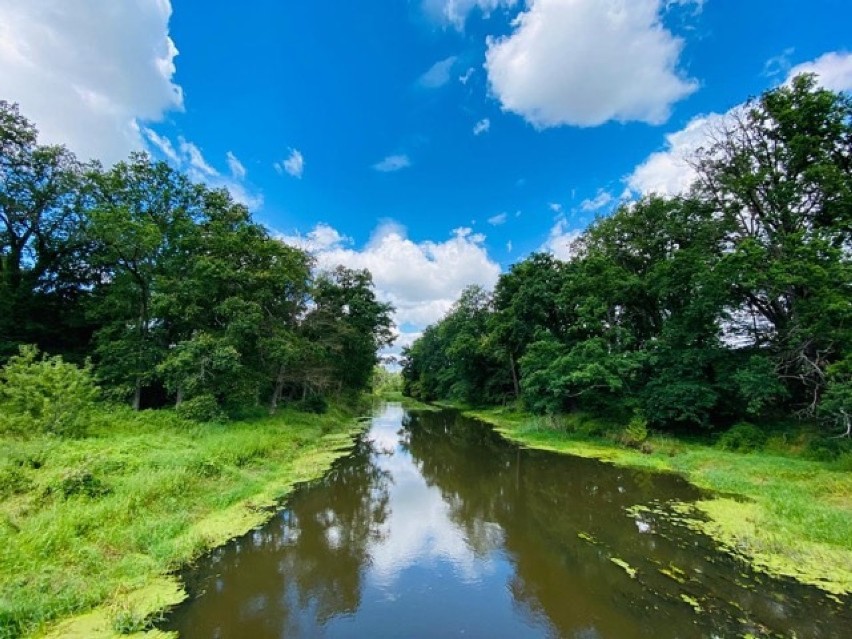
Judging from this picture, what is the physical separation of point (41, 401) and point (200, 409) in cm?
615

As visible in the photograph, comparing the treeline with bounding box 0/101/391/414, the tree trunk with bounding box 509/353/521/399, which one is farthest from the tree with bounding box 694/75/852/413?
the treeline with bounding box 0/101/391/414

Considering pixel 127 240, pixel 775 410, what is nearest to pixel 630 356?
pixel 775 410

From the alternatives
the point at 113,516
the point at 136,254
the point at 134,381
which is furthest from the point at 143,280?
the point at 113,516

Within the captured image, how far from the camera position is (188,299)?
19.8 meters

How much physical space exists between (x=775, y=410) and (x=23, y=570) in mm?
24662

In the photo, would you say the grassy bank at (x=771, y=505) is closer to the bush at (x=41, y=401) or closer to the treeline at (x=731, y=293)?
the treeline at (x=731, y=293)

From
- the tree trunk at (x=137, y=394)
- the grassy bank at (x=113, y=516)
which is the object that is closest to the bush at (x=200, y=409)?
the grassy bank at (x=113, y=516)

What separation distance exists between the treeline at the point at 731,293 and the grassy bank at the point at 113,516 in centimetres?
A: 1637

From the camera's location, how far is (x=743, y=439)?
1633 cm

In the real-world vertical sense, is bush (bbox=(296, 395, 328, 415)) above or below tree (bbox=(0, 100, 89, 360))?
below

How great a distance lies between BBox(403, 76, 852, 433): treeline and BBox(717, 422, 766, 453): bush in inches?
34.2

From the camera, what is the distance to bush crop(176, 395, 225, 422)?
17411 mm

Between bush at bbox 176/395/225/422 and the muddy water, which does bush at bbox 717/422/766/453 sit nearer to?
the muddy water

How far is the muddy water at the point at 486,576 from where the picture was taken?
562 centimetres
